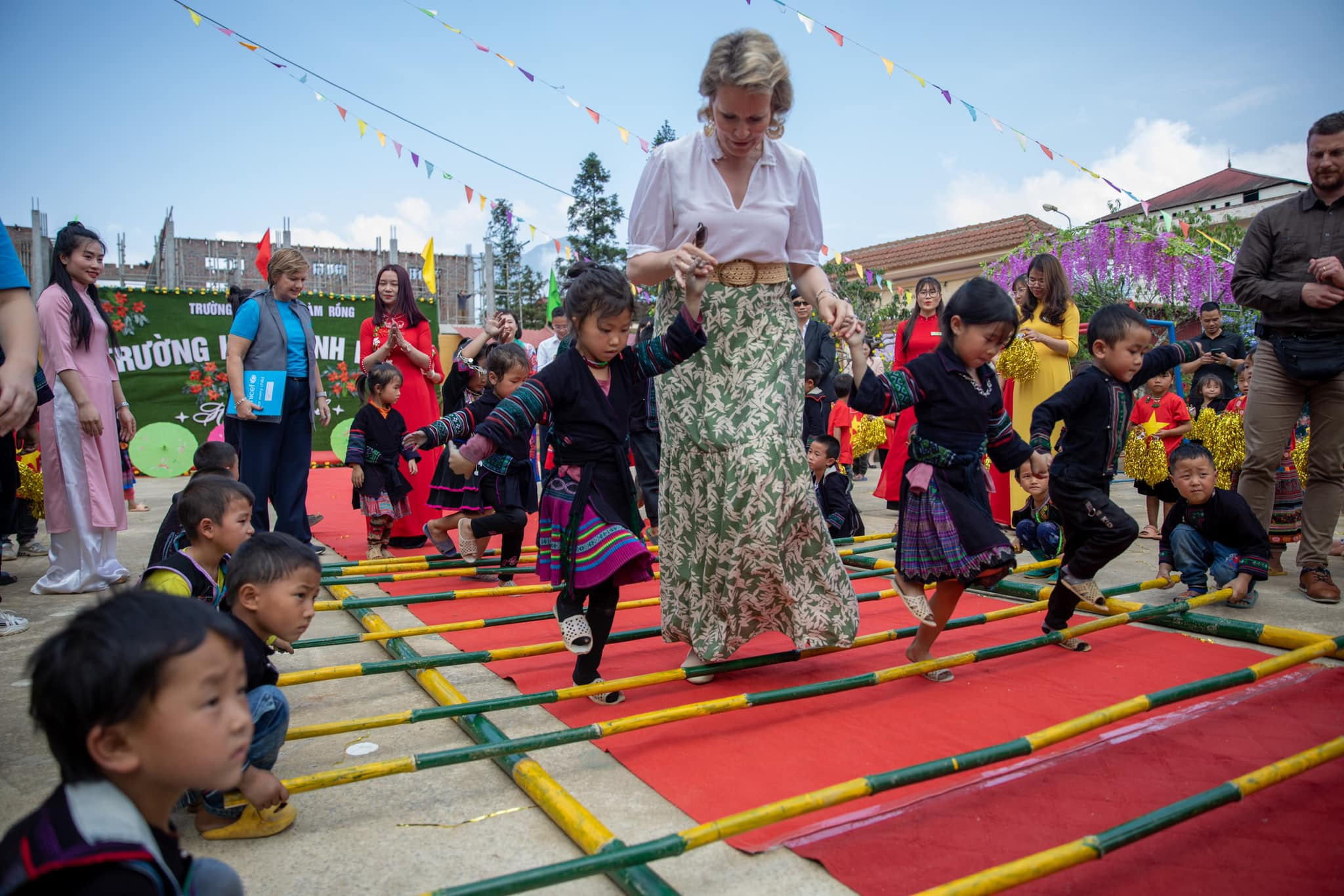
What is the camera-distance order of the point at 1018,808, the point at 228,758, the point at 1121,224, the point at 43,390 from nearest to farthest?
the point at 228,758
the point at 1018,808
the point at 43,390
the point at 1121,224

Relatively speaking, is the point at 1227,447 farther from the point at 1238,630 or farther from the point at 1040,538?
the point at 1238,630

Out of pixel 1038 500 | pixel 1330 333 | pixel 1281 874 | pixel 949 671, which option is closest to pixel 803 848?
pixel 1281 874

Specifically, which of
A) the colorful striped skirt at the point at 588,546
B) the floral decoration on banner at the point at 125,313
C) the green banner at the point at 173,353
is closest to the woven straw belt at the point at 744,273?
the colorful striped skirt at the point at 588,546

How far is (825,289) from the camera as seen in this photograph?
3051 mm

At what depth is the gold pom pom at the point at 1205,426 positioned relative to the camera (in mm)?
5621

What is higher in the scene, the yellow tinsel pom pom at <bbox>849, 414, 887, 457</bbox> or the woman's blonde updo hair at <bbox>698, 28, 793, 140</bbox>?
the woman's blonde updo hair at <bbox>698, 28, 793, 140</bbox>

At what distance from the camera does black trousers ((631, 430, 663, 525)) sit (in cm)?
573

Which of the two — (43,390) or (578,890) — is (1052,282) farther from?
(43,390)

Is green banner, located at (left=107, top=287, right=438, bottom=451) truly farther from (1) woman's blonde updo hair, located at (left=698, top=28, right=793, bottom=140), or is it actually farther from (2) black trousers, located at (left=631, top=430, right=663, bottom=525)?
(1) woman's blonde updo hair, located at (left=698, top=28, right=793, bottom=140)

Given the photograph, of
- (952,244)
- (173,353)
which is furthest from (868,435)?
(952,244)

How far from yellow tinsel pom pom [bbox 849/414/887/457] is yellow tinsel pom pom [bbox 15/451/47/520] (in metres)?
6.40

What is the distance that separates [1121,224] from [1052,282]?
35.4 feet

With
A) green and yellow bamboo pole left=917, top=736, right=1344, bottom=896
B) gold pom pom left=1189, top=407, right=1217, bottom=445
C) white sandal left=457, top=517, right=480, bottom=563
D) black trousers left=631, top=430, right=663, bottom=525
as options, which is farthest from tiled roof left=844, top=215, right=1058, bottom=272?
green and yellow bamboo pole left=917, top=736, right=1344, bottom=896

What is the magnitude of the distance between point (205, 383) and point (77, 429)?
7.90m
